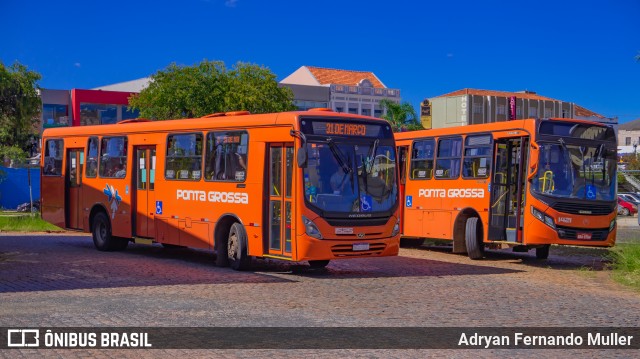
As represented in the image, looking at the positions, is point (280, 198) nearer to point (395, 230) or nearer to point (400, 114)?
point (395, 230)

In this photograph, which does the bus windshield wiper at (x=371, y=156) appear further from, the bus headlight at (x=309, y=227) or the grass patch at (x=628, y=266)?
the grass patch at (x=628, y=266)

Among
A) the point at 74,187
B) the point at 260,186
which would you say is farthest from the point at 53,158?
the point at 260,186

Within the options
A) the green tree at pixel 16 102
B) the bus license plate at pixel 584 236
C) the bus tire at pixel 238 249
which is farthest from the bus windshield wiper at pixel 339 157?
the green tree at pixel 16 102

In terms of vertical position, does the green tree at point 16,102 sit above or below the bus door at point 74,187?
above

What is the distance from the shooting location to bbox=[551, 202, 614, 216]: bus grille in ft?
60.2

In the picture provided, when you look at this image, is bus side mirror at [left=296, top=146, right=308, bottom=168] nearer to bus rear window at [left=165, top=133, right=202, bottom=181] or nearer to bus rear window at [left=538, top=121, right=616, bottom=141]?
bus rear window at [left=165, top=133, right=202, bottom=181]

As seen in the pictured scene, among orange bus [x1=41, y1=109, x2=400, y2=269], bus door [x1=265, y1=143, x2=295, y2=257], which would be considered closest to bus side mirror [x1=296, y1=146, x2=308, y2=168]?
orange bus [x1=41, y1=109, x2=400, y2=269]

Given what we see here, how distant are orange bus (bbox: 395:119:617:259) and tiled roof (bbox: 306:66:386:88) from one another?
7805 cm

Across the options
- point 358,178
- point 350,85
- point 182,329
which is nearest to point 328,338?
point 182,329

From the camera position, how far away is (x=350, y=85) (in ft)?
326

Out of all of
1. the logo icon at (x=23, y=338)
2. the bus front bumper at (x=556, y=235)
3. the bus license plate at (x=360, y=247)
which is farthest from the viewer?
the bus front bumper at (x=556, y=235)

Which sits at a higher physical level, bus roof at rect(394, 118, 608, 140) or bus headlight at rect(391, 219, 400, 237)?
bus roof at rect(394, 118, 608, 140)

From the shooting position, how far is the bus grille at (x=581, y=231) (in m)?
18.3

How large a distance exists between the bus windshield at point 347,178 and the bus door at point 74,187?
29.8 ft
